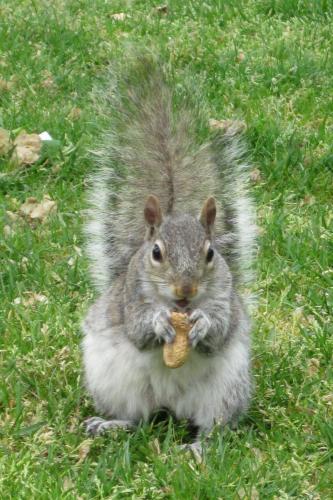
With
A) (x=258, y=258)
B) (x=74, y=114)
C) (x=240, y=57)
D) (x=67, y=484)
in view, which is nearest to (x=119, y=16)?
(x=240, y=57)

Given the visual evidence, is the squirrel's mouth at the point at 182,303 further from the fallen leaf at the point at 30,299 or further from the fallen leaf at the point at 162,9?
the fallen leaf at the point at 162,9

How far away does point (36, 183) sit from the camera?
4.00 meters

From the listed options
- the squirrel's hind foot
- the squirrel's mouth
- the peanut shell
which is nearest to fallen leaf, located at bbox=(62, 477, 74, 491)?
the squirrel's hind foot

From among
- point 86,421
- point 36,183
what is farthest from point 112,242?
point 36,183

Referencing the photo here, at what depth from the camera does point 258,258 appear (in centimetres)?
352

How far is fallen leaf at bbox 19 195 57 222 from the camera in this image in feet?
12.3

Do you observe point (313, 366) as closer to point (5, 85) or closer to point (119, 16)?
point (5, 85)

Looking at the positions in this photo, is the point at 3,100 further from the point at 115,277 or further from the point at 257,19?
the point at 115,277

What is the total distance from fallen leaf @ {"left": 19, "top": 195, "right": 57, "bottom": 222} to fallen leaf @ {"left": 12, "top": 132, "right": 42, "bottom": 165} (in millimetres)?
271

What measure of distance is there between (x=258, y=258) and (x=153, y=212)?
0.99m

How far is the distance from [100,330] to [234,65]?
2317 millimetres

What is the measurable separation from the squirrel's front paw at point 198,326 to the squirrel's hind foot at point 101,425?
0.34 m

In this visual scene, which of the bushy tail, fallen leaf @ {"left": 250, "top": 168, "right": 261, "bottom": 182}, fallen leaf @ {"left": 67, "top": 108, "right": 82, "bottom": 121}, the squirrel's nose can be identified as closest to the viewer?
the squirrel's nose

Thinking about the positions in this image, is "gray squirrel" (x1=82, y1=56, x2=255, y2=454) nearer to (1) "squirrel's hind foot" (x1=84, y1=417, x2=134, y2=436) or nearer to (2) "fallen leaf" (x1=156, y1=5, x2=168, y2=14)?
(1) "squirrel's hind foot" (x1=84, y1=417, x2=134, y2=436)
